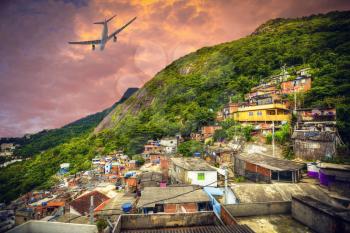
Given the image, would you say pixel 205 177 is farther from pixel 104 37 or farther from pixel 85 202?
pixel 104 37

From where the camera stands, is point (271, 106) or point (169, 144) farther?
point (169, 144)

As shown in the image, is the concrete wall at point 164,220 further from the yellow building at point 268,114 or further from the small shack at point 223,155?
the yellow building at point 268,114

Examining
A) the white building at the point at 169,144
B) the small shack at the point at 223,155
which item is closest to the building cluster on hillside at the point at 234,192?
the small shack at the point at 223,155

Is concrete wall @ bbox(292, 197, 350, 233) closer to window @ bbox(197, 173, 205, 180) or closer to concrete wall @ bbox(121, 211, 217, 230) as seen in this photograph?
concrete wall @ bbox(121, 211, 217, 230)

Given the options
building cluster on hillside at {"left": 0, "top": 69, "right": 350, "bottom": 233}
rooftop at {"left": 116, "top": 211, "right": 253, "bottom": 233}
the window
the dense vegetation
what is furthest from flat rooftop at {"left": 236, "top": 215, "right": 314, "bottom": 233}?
the dense vegetation

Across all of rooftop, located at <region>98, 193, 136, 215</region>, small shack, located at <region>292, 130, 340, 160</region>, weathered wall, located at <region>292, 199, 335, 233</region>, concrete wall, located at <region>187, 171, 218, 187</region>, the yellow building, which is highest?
the yellow building

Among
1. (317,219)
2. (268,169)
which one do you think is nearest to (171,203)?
(317,219)
